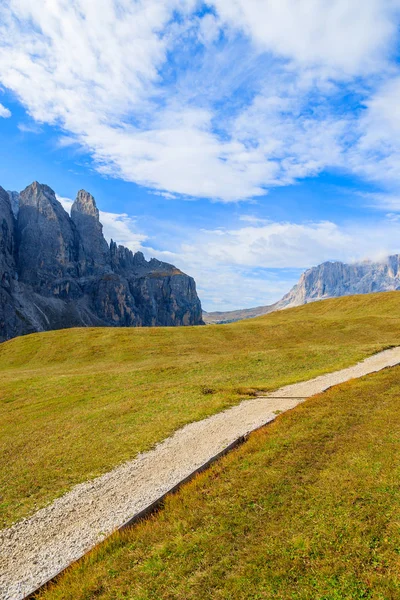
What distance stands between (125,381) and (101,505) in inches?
940

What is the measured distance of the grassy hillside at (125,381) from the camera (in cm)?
1741

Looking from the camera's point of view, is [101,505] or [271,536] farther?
[101,505]

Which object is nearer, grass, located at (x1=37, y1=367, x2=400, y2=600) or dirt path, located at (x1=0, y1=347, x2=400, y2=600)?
grass, located at (x1=37, y1=367, x2=400, y2=600)

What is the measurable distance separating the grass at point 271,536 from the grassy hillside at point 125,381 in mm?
5636

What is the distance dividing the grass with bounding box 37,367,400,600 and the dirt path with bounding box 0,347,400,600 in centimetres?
87

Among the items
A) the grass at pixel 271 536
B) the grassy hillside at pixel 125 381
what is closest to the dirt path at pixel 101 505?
the grass at pixel 271 536

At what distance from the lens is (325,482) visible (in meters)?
11.7

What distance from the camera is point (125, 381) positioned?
36344 mm

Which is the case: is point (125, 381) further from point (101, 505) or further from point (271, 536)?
point (271, 536)

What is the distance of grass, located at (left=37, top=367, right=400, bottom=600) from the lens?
8.02 metres

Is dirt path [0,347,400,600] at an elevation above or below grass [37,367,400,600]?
below

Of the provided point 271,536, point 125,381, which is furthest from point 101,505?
point 125,381

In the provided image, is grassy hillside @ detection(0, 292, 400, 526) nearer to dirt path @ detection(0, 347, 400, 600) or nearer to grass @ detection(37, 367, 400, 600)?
dirt path @ detection(0, 347, 400, 600)

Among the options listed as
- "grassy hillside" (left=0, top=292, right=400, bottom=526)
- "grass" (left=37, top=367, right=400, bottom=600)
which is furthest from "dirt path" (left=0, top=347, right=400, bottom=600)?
"grassy hillside" (left=0, top=292, right=400, bottom=526)
